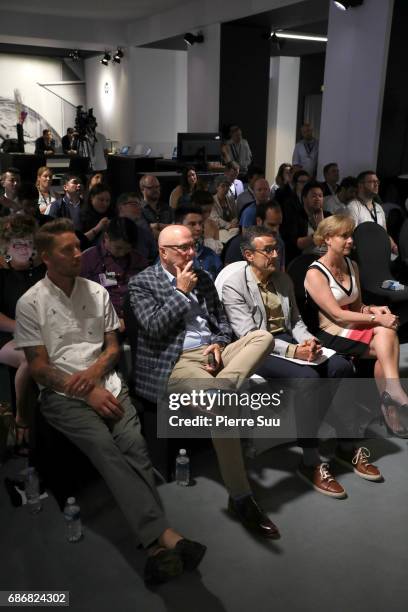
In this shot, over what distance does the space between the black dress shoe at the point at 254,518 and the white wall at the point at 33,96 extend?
16018 millimetres

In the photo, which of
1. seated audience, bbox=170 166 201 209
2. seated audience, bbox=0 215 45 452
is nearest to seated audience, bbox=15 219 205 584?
seated audience, bbox=0 215 45 452

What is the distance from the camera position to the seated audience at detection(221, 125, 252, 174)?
848 cm

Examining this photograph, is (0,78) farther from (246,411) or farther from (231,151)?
(246,411)

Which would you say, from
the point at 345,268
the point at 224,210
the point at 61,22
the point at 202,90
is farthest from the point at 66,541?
the point at 61,22

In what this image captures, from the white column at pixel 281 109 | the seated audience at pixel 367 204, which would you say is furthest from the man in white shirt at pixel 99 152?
the seated audience at pixel 367 204

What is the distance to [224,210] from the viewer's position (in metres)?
5.37

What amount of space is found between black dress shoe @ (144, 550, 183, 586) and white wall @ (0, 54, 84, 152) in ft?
53.2

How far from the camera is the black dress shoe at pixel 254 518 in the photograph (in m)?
2.20

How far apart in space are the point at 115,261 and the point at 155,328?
943 mm

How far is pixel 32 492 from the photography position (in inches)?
92.0

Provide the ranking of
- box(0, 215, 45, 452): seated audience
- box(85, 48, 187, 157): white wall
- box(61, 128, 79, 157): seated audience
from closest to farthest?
box(0, 215, 45, 452): seated audience, box(85, 48, 187, 157): white wall, box(61, 128, 79, 157): seated audience

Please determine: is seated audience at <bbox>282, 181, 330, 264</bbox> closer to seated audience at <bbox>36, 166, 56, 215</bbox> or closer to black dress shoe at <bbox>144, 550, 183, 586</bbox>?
seated audience at <bbox>36, 166, 56, 215</bbox>

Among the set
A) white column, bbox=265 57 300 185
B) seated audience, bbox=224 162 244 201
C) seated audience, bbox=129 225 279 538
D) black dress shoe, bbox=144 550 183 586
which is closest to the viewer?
black dress shoe, bbox=144 550 183 586

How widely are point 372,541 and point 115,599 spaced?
1053mm
